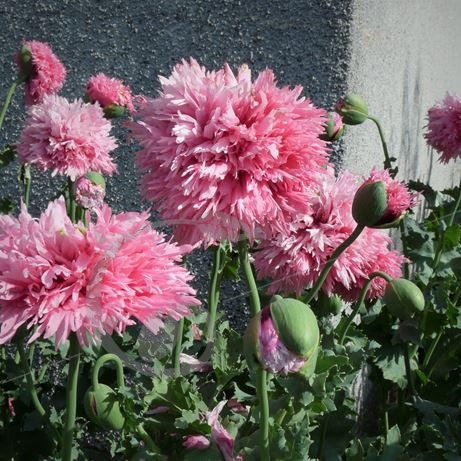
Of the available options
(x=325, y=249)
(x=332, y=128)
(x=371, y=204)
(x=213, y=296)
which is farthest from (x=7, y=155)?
(x=371, y=204)

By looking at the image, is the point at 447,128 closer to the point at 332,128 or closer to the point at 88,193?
the point at 332,128

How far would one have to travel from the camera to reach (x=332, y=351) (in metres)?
0.93

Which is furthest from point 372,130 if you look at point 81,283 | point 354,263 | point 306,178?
point 81,283

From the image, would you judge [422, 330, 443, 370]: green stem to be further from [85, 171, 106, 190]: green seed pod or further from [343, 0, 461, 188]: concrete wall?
[85, 171, 106, 190]: green seed pod

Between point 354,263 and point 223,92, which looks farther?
point 354,263

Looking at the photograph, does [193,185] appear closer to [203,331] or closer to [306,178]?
[306,178]

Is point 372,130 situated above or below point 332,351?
above

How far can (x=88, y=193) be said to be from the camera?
140 centimetres

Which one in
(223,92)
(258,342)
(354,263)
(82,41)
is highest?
(82,41)

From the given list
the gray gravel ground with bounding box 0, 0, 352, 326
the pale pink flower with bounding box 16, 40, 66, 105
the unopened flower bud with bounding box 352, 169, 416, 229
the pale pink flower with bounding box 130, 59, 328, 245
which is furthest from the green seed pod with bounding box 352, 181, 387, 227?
the pale pink flower with bounding box 16, 40, 66, 105

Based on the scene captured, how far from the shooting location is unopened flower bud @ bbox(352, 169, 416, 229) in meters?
0.85

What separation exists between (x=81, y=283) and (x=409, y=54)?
74.0 inches

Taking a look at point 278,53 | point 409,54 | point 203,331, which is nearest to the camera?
point 203,331

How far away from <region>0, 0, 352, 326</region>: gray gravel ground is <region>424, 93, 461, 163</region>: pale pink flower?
0.24 meters
